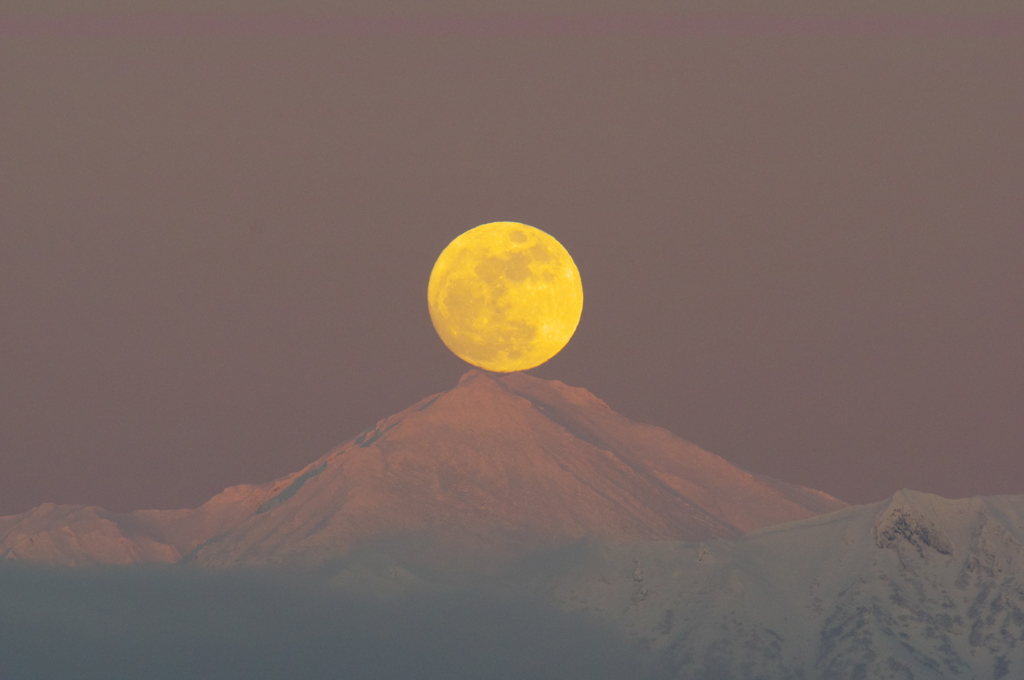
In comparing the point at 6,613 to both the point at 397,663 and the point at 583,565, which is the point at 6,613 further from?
the point at 583,565

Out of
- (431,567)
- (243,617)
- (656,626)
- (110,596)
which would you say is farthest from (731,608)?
(110,596)

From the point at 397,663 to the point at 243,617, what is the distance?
21959mm

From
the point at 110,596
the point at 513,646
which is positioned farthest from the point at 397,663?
the point at 110,596

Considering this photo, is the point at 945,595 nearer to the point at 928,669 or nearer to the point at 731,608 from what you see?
the point at 928,669

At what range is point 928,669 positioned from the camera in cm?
17250

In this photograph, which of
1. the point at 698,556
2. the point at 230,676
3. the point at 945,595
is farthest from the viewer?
the point at 698,556

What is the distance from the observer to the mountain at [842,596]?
176 meters

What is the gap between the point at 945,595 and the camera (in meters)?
182

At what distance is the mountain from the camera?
176m

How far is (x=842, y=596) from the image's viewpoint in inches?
7298

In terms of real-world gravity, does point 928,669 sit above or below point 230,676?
above

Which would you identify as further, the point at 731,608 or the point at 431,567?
the point at 431,567

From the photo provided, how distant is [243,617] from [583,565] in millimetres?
45472

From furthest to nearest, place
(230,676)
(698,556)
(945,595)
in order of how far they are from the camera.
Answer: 1. (698,556)
2. (945,595)
3. (230,676)
